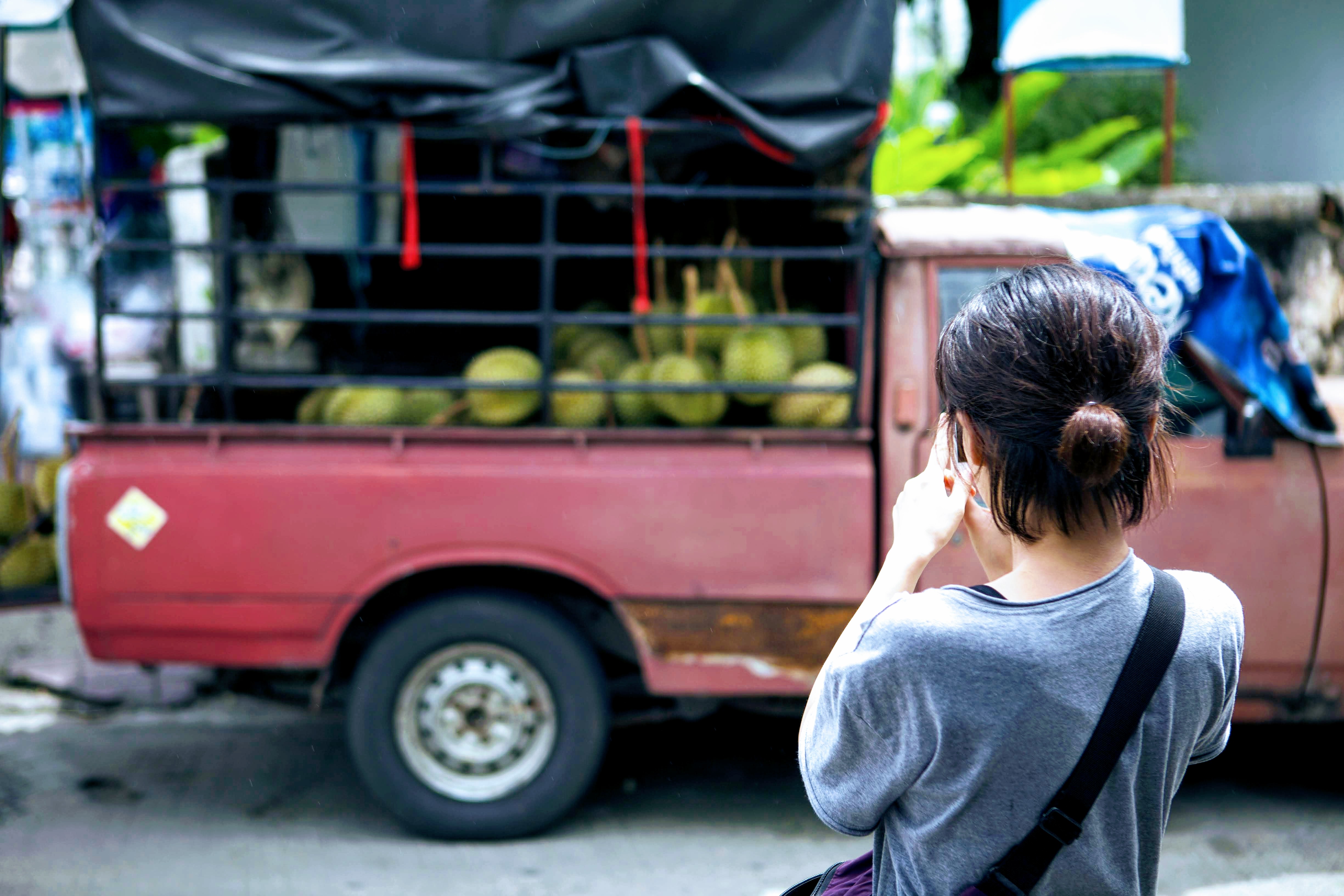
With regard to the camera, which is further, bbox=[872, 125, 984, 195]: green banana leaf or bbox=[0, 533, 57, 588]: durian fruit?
bbox=[872, 125, 984, 195]: green banana leaf

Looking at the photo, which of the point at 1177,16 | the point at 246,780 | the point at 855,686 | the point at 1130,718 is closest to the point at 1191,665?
the point at 1130,718

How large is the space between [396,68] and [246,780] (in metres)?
2.55

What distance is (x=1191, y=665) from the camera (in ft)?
3.66

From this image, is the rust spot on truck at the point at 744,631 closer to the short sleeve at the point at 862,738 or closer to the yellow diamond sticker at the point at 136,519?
the yellow diamond sticker at the point at 136,519

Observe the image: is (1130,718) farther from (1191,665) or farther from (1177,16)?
(1177,16)

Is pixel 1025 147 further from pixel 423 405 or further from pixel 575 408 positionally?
pixel 423 405

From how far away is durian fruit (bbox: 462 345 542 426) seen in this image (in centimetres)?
370

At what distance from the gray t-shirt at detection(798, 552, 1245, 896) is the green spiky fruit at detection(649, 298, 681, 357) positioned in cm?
280

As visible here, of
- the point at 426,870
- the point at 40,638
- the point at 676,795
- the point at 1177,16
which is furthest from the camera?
the point at 40,638

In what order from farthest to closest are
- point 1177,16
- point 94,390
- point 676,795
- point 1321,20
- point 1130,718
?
point 1321,20
point 1177,16
point 676,795
point 94,390
point 1130,718

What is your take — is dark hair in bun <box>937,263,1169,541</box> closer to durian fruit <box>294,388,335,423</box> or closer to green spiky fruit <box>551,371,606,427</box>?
green spiky fruit <box>551,371,606,427</box>

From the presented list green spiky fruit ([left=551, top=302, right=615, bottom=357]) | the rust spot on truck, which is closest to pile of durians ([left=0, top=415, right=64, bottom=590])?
green spiky fruit ([left=551, top=302, right=615, bottom=357])

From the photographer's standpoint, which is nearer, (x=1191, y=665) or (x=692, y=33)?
(x=1191, y=665)

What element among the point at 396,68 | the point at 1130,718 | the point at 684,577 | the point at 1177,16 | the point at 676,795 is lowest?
the point at 676,795
